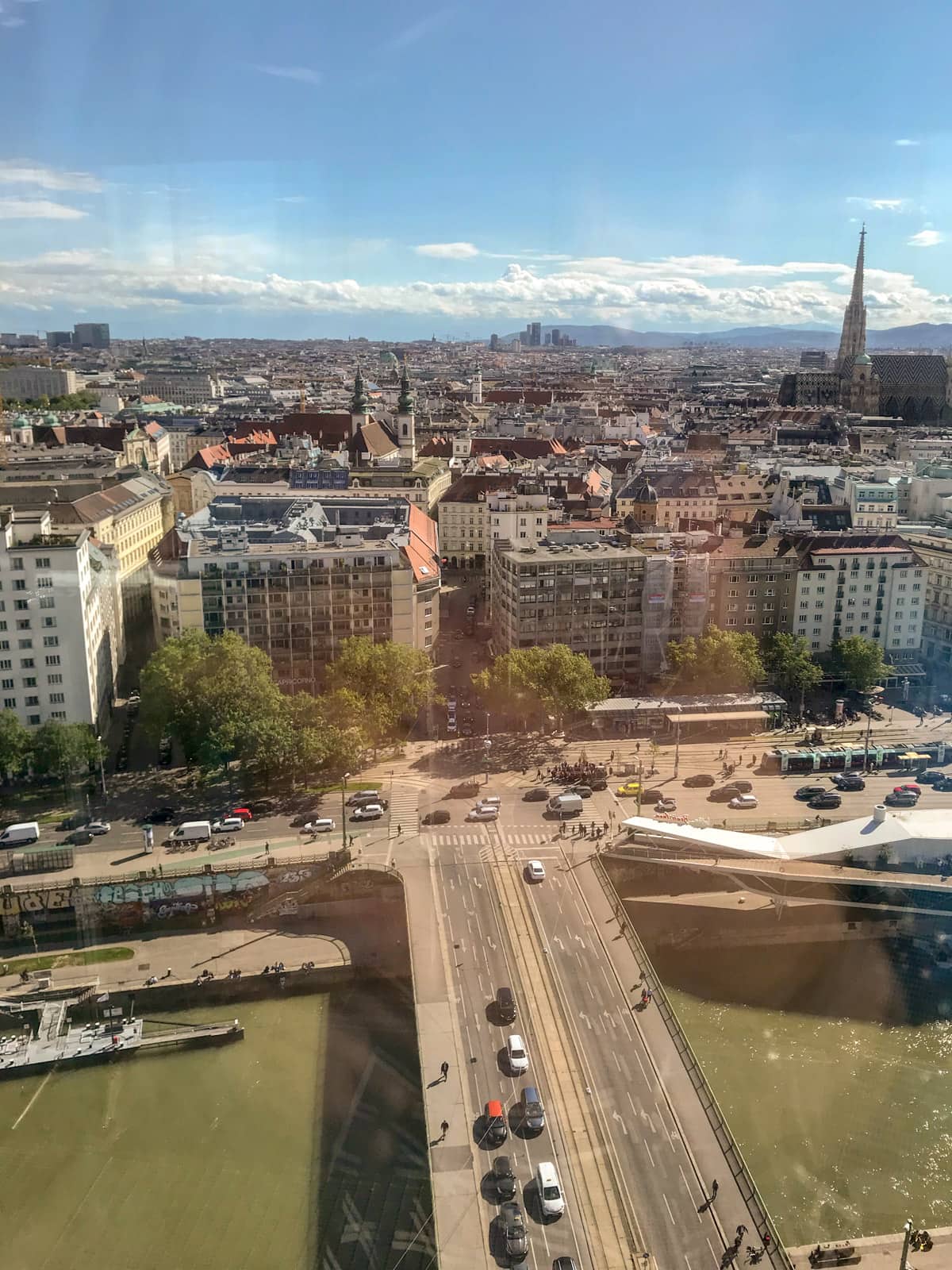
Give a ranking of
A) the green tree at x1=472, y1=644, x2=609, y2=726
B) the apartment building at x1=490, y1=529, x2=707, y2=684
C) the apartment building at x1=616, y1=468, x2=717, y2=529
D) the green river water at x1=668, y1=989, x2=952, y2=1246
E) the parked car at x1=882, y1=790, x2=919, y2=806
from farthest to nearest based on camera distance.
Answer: the apartment building at x1=616, y1=468, x2=717, y2=529, the apartment building at x1=490, y1=529, x2=707, y2=684, the green tree at x1=472, y1=644, x2=609, y2=726, the parked car at x1=882, y1=790, x2=919, y2=806, the green river water at x1=668, y1=989, x2=952, y2=1246

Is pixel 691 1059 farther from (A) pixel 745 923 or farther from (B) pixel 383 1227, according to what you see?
(A) pixel 745 923

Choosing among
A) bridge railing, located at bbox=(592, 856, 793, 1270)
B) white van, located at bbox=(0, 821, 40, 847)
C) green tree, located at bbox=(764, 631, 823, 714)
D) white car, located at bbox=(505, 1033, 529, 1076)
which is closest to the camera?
bridge railing, located at bbox=(592, 856, 793, 1270)

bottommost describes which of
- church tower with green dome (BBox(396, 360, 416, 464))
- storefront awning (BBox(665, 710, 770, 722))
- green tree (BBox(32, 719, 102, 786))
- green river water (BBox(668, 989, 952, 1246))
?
green river water (BBox(668, 989, 952, 1246))

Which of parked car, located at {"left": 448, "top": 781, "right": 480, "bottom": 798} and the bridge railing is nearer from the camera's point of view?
the bridge railing

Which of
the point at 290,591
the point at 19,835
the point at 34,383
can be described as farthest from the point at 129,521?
the point at 34,383

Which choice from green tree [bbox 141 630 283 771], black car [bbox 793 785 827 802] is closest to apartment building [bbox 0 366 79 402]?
green tree [bbox 141 630 283 771]

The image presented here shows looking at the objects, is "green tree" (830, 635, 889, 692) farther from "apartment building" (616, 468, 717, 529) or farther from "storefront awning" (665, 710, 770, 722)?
"apartment building" (616, 468, 717, 529)

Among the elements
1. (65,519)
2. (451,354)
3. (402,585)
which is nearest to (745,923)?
(402,585)

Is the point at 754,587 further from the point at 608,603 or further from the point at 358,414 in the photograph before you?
the point at 358,414
